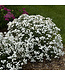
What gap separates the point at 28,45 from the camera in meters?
3.80

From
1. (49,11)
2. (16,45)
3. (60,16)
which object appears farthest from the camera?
(49,11)

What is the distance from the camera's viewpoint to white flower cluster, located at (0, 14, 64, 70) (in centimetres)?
372

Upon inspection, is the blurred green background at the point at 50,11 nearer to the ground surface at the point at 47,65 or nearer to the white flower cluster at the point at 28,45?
the white flower cluster at the point at 28,45

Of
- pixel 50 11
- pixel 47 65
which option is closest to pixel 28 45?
pixel 47 65

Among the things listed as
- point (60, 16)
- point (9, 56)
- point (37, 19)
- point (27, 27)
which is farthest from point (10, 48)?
point (60, 16)

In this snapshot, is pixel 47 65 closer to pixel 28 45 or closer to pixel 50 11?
pixel 28 45

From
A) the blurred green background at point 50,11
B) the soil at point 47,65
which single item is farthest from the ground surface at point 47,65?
the blurred green background at point 50,11

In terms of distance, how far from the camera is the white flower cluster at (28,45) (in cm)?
372

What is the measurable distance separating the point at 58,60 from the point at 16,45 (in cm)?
137

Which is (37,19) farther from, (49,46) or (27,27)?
A: (49,46)

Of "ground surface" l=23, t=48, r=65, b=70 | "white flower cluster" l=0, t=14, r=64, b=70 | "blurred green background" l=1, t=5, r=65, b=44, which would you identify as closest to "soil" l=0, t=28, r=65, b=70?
"ground surface" l=23, t=48, r=65, b=70

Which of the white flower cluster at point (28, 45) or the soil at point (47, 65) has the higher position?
the white flower cluster at point (28, 45)

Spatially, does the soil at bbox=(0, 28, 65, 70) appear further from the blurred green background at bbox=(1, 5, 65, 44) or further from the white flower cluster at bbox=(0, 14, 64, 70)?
the blurred green background at bbox=(1, 5, 65, 44)

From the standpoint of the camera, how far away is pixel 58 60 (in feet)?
13.9
